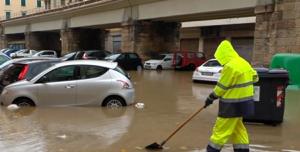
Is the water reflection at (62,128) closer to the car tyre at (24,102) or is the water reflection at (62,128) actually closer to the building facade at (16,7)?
the car tyre at (24,102)

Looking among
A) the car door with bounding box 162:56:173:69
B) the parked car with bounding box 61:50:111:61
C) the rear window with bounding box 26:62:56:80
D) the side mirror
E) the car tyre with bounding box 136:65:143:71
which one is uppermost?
the rear window with bounding box 26:62:56:80

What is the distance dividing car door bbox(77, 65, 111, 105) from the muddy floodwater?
255 millimetres

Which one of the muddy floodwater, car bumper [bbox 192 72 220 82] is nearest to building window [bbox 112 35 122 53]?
car bumper [bbox 192 72 220 82]

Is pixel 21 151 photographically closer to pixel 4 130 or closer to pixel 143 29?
pixel 4 130

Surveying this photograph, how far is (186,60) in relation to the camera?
3456 cm

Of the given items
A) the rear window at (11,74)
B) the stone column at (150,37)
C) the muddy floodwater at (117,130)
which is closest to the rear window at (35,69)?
the rear window at (11,74)

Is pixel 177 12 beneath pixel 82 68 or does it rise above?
above

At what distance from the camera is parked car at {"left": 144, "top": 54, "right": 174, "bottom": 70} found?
33.9 meters

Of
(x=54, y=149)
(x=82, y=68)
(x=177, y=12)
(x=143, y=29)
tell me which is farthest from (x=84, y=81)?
(x=143, y=29)

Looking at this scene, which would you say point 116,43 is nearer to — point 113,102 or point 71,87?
point 113,102

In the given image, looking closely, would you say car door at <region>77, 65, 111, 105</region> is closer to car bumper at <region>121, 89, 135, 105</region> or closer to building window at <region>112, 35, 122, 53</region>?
A: car bumper at <region>121, 89, 135, 105</region>

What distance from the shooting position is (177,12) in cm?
3162

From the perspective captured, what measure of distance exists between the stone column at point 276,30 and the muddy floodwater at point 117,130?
1024cm

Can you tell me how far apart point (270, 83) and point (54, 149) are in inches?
182
